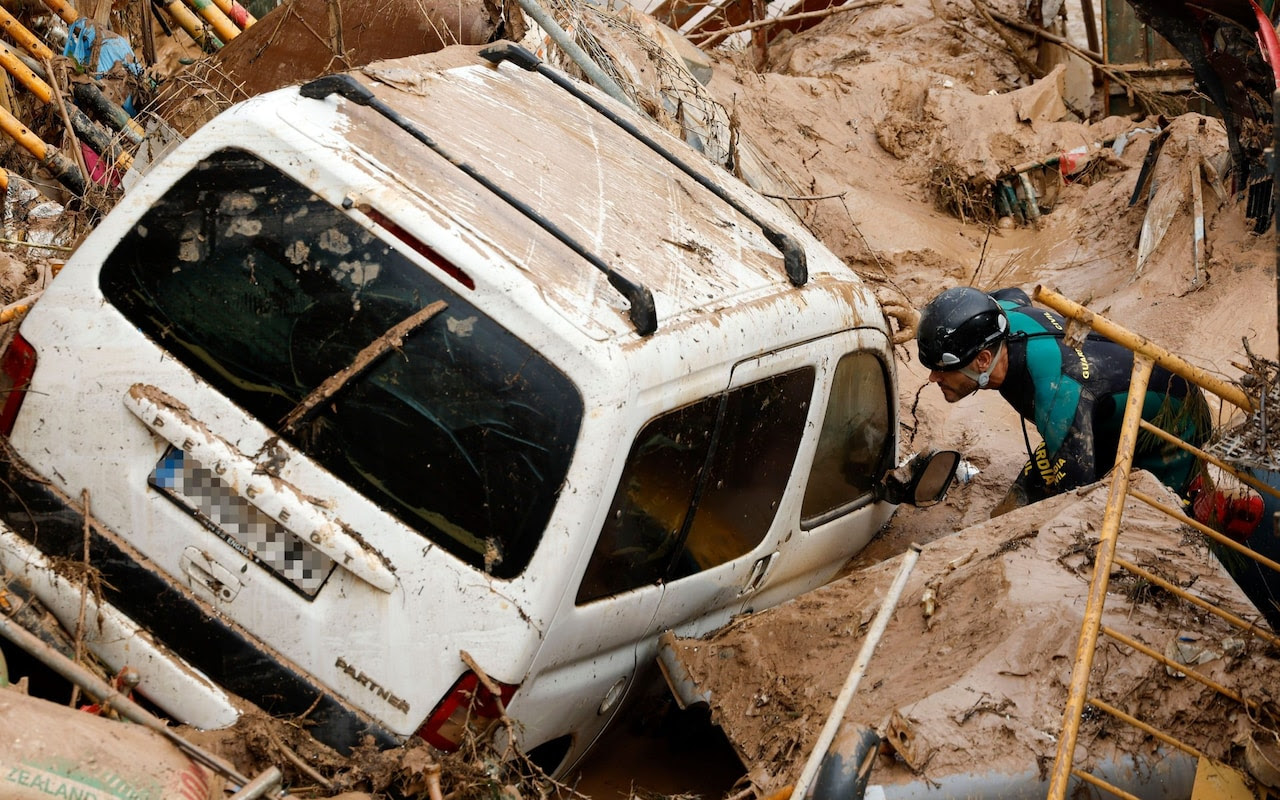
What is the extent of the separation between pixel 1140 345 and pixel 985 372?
5.65 feet

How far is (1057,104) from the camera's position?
1036cm

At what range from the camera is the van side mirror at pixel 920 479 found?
454 centimetres

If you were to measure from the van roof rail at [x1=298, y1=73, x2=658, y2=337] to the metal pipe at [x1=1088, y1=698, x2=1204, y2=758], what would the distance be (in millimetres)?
1486

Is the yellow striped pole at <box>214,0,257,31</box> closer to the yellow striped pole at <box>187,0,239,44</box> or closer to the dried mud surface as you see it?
the yellow striped pole at <box>187,0,239,44</box>

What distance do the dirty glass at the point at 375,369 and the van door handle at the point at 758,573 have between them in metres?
1.14

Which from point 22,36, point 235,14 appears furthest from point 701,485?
point 235,14

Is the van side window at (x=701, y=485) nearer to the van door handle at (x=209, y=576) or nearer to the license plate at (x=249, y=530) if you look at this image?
the license plate at (x=249, y=530)

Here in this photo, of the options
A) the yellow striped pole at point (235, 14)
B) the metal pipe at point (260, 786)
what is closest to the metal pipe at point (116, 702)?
the metal pipe at point (260, 786)

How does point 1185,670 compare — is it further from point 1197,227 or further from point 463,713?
point 1197,227

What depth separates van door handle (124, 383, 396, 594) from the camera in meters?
2.90

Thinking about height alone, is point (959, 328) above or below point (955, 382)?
above

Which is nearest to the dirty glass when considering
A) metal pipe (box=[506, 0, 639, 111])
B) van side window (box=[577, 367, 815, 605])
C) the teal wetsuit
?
van side window (box=[577, 367, 815, 605])

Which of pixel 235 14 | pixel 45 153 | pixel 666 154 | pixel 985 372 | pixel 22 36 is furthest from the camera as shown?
pixel 235 14

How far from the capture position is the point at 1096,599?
120 inches
